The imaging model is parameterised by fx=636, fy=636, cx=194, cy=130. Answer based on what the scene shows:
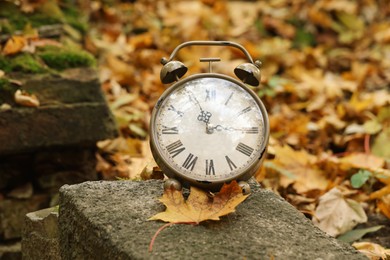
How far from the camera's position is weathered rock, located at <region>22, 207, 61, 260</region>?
90.7 inches

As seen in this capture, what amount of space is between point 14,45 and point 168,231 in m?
1.56

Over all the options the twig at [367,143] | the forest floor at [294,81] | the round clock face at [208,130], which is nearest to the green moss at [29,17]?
the forest floor at [294,81]

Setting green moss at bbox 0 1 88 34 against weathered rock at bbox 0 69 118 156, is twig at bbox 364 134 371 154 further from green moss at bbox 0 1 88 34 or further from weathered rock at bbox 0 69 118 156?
green moss at bbox 0 1 88 34

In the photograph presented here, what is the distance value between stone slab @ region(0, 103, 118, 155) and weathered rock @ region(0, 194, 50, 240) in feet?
0.86

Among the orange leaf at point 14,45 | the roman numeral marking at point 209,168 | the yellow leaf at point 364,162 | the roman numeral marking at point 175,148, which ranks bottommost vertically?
the yellow leaf at point 364,162

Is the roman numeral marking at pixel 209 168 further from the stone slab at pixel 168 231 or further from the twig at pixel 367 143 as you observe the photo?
the twig at pixel 367 143

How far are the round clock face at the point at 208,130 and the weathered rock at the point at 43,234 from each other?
54cm

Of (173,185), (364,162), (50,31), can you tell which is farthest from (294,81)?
(173,185)

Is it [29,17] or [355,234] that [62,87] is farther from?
[355,234]

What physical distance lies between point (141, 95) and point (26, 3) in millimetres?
902

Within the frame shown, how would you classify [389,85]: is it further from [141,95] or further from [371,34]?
[141,95]

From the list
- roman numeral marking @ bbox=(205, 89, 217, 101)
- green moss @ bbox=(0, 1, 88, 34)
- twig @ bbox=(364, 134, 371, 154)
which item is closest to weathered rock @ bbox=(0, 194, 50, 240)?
green moss @ bbox=(0, 1, 88, 34)

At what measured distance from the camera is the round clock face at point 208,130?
202 centimetres

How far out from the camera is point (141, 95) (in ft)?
13.4
